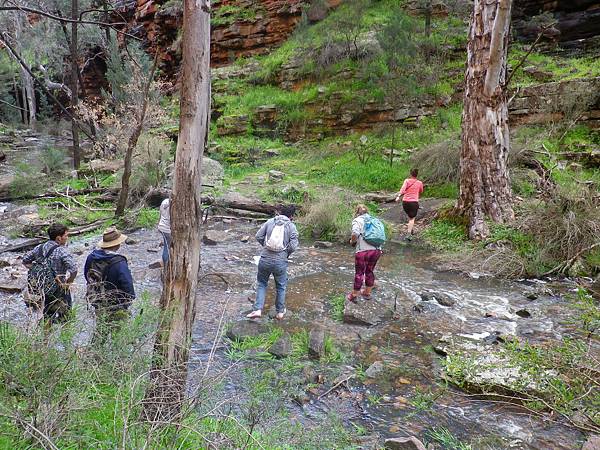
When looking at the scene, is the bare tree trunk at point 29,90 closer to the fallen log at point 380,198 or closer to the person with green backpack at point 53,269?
the fallen log at point 380,198

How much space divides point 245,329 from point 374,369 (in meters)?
1.77

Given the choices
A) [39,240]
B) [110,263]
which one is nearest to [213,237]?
[39,240]

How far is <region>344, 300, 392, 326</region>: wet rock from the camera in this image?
6.04m

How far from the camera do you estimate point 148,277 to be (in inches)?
300

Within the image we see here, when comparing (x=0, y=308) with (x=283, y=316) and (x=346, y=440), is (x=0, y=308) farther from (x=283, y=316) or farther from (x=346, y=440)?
(x=346, y=440)

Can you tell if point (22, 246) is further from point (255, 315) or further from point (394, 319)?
point (394, 319)

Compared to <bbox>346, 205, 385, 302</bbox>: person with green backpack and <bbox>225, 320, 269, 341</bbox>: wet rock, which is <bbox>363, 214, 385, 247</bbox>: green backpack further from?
<bbox>225, 320, 269, 341</bbox>: wet rock

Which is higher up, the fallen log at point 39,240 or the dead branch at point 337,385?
the fallen log at point 39,240

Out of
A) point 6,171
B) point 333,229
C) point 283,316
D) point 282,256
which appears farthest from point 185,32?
point 6,171

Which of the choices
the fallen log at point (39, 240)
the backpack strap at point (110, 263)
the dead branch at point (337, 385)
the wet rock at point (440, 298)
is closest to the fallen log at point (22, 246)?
the fallen log at point (39, 240)

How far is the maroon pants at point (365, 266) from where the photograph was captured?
6.43 m

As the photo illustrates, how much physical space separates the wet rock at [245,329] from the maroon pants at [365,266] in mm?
1634

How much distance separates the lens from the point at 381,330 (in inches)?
230

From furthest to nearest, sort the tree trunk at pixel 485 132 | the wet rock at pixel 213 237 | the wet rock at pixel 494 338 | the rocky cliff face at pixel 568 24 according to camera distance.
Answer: the rocky cliff face at pixel 568 24 → the wet rock at pixel 213 237 → the tree trunk at pixel 485 132 → the wet rock at pixel 494 338
